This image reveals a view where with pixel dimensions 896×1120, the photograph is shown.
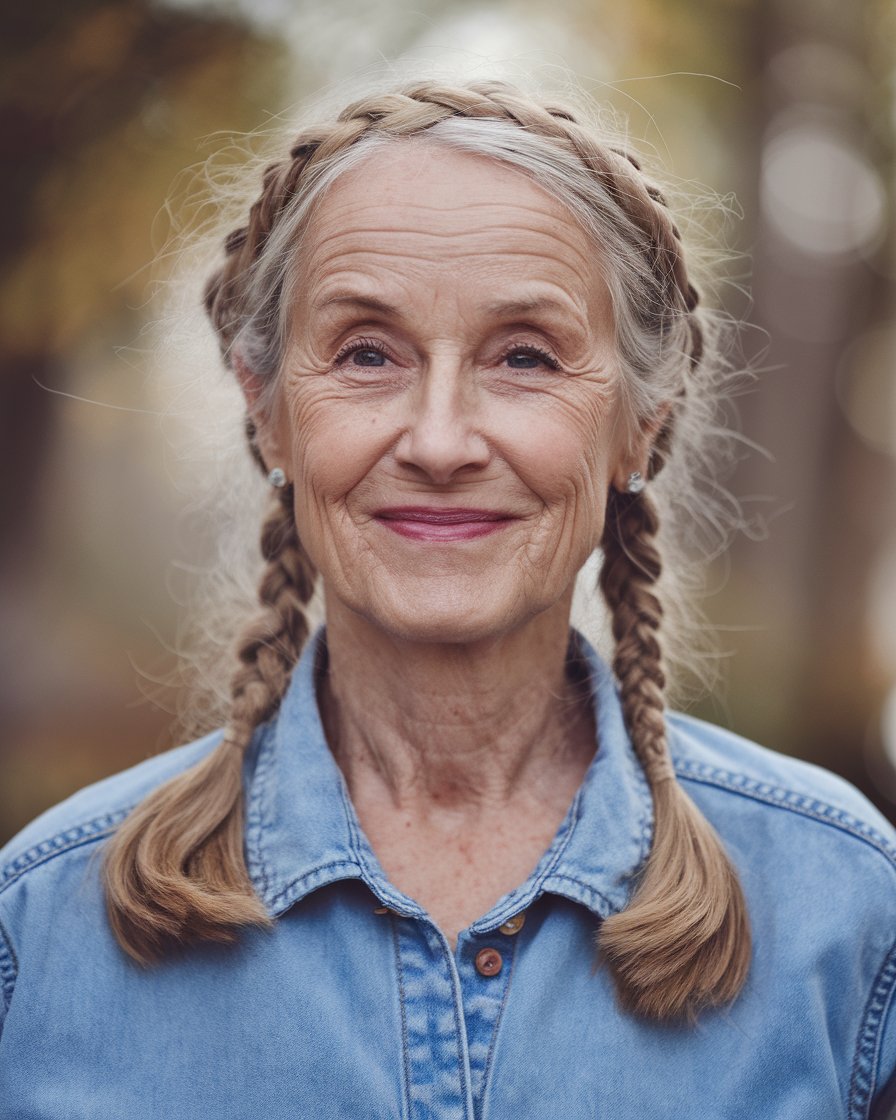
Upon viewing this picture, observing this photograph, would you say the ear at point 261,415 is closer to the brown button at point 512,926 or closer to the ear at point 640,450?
the ear at point 640,450

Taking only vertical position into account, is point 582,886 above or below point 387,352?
below

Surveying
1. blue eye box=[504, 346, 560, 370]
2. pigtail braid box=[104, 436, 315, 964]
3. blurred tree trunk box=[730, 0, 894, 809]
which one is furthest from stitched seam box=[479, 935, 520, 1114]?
blurred tree trunk box=[730, 0, 894, 809]

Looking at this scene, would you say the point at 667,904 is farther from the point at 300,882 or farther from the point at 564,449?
the point at 564,449

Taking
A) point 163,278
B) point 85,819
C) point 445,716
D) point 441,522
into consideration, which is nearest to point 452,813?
point 445,716

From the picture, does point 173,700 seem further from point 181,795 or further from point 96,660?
point 181,795

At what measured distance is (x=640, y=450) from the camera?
90.2 inches

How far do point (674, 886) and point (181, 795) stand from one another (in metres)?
0.85

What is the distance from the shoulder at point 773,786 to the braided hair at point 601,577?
0.09m

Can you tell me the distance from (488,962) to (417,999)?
126 millimetres

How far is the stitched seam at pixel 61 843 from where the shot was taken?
2.07 meters

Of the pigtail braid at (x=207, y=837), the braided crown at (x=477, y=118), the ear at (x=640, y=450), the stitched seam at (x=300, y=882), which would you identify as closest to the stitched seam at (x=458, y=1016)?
the stitched seam at (x=300, y=882)

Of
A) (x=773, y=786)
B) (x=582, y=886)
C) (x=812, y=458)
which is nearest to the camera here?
(x=582, y=886)

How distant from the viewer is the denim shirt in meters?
1.85

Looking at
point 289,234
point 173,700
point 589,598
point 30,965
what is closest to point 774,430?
point 173,700
